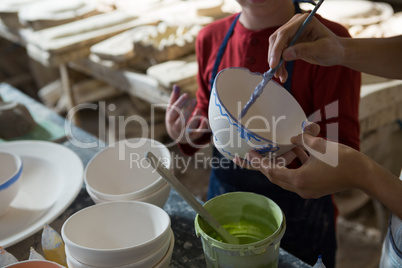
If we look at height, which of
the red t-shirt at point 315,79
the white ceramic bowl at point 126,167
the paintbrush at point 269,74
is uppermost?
the paintbrush at point 269,74

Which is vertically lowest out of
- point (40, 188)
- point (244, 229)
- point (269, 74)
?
point (40, 188)

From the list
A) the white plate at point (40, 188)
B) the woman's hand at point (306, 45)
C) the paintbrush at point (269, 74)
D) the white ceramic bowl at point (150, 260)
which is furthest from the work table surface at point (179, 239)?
the woman's hand at point (306, 45)

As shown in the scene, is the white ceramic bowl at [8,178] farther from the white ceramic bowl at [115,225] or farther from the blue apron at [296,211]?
the blue apron at [296,211]

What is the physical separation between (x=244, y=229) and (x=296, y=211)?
434mm

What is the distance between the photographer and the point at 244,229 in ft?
3.28

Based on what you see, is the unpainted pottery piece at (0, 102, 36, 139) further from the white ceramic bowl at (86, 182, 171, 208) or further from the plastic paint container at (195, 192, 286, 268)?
the plastic paint container at (195, 192, 286, 268)

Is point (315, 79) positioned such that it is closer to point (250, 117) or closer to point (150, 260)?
point (250, 117)

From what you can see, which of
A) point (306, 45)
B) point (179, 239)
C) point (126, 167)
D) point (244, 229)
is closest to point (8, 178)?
point (126, 167)

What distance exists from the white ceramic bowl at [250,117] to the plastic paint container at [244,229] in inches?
4.3

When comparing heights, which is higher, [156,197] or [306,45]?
[306,45]

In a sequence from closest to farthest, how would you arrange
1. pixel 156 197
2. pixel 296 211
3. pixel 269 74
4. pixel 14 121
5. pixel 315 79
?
pixel 269 74 < pixel 156 197 < pixel 315 79 < pixel 296 211 < pixel 14 121

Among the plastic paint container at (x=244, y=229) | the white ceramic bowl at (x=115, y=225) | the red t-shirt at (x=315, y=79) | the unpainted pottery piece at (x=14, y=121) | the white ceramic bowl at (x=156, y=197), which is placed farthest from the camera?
the unpainted pottery piece at (x=14, y=121)

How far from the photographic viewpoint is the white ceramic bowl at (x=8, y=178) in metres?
1.11

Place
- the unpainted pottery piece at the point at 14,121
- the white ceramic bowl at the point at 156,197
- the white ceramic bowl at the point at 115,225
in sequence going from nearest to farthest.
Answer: the white ceramic bowl at the point at 115,225
the white ceramic bowl at the point at 156,197
the unpainted pottery piece at the point at 14,121
